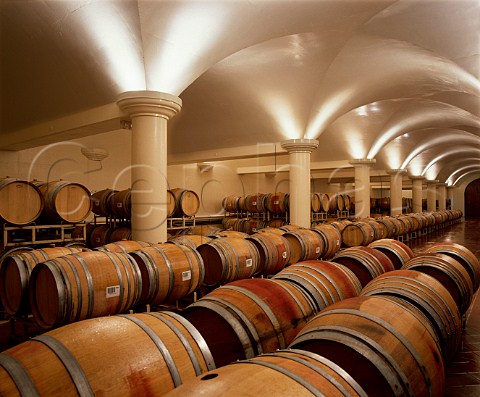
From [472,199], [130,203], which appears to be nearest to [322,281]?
[130,203]

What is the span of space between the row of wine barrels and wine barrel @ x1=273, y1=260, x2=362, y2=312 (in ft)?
17.7

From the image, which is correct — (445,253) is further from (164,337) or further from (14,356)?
(14,356)

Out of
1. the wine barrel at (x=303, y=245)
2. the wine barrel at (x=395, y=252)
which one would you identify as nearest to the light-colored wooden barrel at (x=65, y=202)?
the wine barrel at (x=303, y=245)

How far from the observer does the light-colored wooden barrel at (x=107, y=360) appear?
4.09ft

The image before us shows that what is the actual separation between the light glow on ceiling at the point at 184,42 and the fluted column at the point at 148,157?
1.04ft

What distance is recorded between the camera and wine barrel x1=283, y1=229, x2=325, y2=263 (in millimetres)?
6156

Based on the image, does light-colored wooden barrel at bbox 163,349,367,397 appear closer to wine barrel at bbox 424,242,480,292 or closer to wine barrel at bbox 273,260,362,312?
wine barrel at bbox 273,260,362,312

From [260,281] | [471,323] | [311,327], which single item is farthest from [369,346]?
[471,323]

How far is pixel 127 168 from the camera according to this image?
13.5m

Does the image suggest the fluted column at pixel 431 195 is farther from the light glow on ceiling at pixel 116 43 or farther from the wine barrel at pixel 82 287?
the wine barrel at pixel 82 287

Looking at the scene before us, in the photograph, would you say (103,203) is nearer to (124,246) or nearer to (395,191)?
(124,246)

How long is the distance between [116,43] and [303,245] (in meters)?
4.12

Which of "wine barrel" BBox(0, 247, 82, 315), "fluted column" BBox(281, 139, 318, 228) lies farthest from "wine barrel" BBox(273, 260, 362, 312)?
"fluted column" BBox(281, 139, 318, 228)

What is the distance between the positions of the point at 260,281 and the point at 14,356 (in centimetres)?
149
